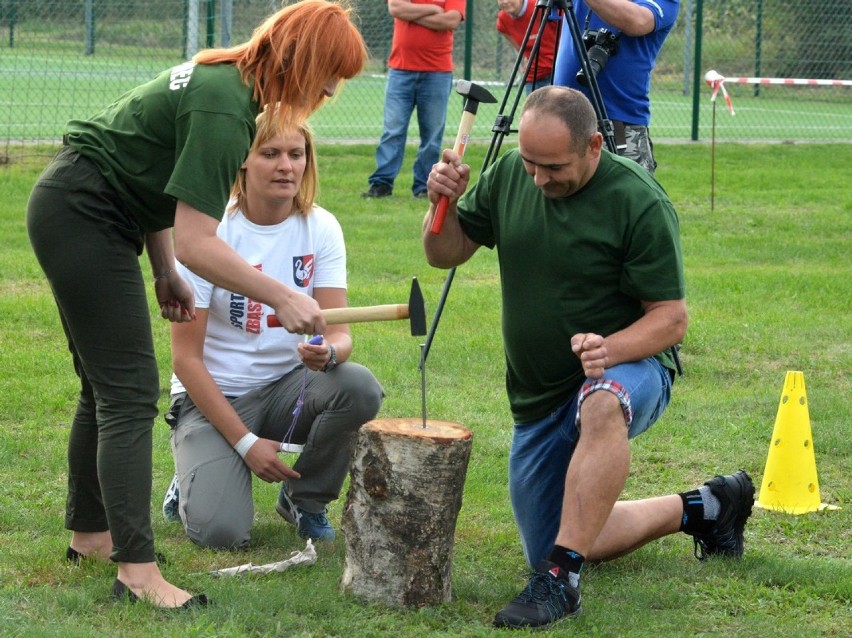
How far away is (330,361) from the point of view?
4094 mm

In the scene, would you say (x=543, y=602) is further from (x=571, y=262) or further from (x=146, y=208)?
(x=146, y=208)

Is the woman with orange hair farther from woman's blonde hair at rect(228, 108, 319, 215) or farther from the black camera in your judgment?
the black camera

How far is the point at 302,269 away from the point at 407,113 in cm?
664

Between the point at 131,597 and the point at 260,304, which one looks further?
the point at 260,304

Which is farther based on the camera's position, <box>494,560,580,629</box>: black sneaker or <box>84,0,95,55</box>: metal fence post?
<box>84,0,95,55</box>: metal fence post

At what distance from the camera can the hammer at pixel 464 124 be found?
12.5ft

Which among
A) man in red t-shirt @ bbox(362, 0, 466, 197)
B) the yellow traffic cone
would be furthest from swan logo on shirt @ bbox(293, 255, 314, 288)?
man in red t-shirt @ bbox(362, 0, 466, 197)

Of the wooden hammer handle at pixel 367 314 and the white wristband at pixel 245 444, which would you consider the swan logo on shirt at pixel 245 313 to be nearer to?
the white wristband at pixel 245 444

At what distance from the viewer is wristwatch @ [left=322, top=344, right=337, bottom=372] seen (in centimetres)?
406

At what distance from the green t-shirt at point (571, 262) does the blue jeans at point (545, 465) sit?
57 mm

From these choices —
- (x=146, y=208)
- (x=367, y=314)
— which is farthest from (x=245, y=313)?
(x=146, y=208)

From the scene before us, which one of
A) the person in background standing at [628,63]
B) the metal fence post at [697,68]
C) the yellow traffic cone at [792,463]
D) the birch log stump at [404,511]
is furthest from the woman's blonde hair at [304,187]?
the metal fence post at [697,68]

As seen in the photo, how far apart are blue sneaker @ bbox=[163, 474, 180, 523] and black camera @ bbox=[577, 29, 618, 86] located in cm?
264

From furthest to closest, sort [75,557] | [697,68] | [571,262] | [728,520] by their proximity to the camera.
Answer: [697,68] → [728,520] → [75,557] → [571,262]
